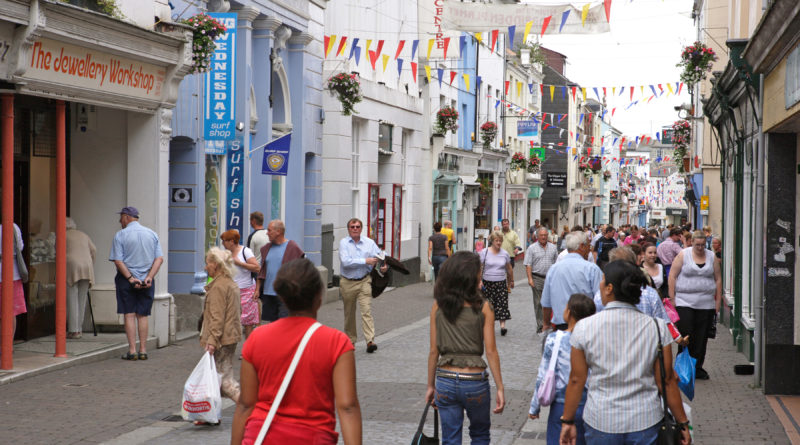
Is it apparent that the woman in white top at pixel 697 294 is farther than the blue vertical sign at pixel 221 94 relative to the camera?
No

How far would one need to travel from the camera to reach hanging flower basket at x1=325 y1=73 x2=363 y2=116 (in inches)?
845

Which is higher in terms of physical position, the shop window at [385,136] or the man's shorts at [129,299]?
the shop window at [385,136]

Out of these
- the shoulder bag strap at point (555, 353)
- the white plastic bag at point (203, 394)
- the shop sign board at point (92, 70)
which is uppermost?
the shop sign board at point (92, 70)

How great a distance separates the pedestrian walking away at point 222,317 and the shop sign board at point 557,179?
5361 cm

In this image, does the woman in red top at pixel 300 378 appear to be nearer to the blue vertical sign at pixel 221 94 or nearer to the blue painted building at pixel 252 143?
the blue painted building at pixel 252 143

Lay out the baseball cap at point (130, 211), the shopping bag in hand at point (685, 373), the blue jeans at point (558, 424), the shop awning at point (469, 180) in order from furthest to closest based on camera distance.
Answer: the shop awning at point (469, 180), the baseball cap at point (130, 211), the shopping bag in hand at point (685, 373), the blue jeans at point (558, 424)

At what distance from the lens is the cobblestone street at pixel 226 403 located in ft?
27.2

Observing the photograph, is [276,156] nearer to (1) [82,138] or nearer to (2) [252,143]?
(2) [252,143]

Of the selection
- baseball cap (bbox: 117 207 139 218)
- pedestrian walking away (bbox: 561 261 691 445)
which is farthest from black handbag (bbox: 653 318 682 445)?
baseball cap (bbox: 117 207 139 218)

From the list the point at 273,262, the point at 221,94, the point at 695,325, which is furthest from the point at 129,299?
the point at 695,325

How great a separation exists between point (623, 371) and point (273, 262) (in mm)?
7425

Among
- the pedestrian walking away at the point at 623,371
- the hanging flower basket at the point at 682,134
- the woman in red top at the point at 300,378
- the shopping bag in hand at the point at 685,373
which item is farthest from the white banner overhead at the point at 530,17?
the hanging flower basket at the point at 682,134

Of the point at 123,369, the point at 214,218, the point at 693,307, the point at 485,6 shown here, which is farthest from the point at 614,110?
the point at 123,369

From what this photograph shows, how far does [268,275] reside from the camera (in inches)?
472
